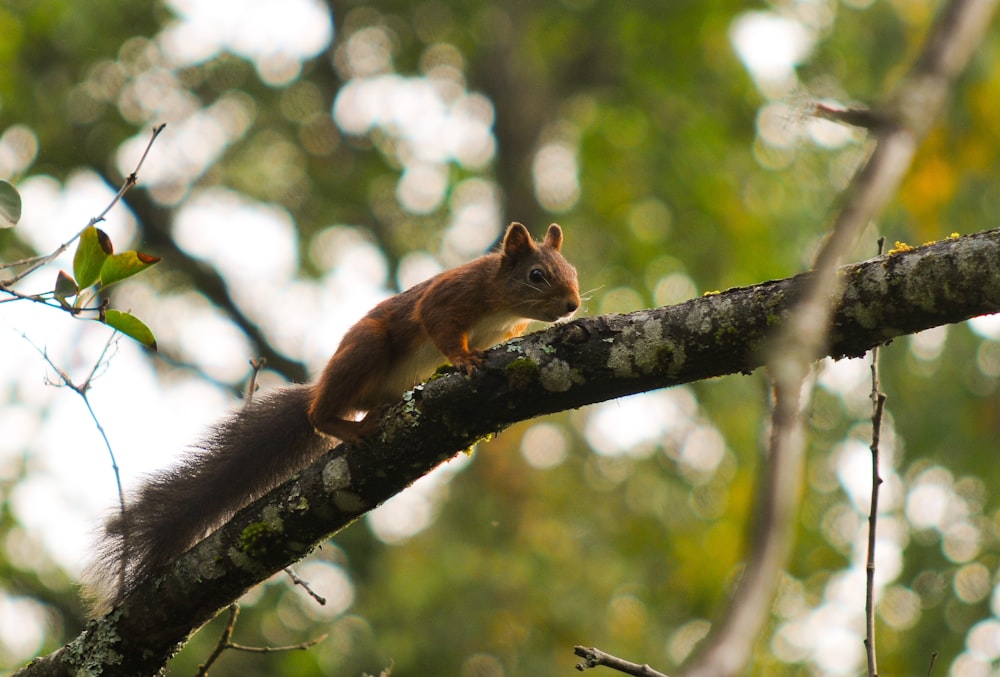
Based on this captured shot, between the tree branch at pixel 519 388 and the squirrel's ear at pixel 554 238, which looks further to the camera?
the squirrel's ear at pixel 554 238

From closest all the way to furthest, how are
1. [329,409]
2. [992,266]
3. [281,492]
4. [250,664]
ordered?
[992,266] → [281,492] → [329,409] → [250,664]

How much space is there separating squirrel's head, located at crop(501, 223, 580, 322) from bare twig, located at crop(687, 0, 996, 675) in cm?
328

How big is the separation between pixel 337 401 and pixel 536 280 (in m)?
1.00

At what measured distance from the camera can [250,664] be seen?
9.06 metres

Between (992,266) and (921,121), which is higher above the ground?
(992,266)

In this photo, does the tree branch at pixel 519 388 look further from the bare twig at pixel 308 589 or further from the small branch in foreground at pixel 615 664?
the small branch in foreground at pixel 615 664

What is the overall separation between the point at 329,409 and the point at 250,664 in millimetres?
6384

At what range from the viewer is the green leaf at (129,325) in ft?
8.41

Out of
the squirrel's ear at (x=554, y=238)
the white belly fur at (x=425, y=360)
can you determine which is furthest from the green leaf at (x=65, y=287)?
the squirrel's ear at (x=554, y=238)

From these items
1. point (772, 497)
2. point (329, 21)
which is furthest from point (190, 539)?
point (329, 21)

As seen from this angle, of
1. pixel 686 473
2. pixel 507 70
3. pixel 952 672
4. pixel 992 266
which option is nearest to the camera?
pixel 992 266

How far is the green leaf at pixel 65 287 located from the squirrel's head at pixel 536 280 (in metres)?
1.83

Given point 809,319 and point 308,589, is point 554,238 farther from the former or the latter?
point 809,319

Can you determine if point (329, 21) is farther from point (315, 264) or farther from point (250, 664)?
point (250, 664)
